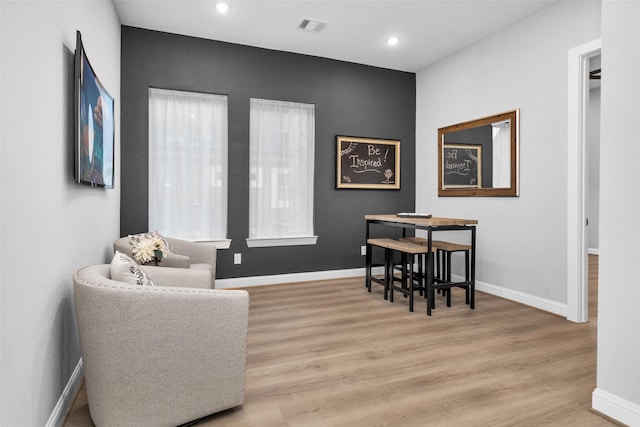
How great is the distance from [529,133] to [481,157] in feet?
1.94

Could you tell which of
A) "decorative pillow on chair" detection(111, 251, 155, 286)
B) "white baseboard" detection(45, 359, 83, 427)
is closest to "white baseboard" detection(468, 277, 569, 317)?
"decorative pillow on chair" detection(111, 251, 155, 286)

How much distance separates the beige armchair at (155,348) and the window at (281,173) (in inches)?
108

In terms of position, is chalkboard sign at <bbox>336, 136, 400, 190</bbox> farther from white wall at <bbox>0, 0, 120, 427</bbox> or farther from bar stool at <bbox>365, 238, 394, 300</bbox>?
white wall at <bbox>0, 0, 120, 427</bbox>

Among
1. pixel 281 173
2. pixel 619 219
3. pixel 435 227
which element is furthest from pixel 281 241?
pixel 619 219

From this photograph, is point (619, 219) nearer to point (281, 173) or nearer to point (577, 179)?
point (577, 179)

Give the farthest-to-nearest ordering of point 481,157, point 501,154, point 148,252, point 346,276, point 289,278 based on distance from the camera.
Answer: point 346,276 < point 289,278 < point 481,157 < point 501,154 < point 148,252

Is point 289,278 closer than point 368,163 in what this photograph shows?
Yes

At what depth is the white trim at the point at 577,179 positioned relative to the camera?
10.6ft

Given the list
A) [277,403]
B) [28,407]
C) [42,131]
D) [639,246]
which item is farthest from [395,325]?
[42,131]

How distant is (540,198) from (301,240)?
8.61 ft

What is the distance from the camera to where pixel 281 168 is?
4609 millimetres

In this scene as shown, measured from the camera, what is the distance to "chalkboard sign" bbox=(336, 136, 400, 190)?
4.91 m

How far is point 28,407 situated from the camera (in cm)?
140

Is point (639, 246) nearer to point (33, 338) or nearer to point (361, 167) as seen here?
point (33, 338)
